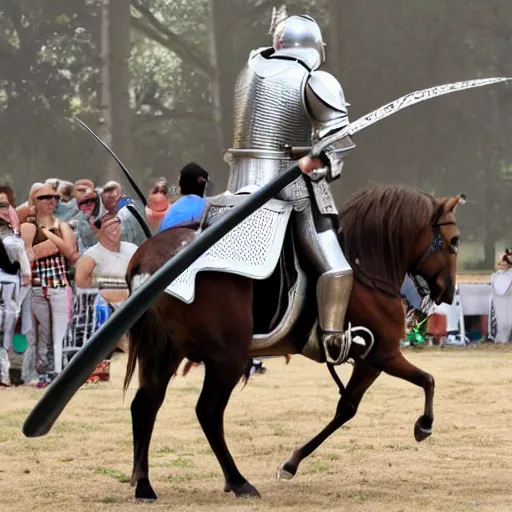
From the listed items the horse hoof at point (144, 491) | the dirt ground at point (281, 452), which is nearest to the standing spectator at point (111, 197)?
the dirt ground at point (281, 452)

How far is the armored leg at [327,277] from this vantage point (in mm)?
7453

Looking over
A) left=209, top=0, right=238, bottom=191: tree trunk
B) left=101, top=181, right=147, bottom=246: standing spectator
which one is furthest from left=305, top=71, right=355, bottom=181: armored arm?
left=209, top=0, right=238, bottom=191: tree trunk

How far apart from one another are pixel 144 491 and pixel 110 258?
531cm

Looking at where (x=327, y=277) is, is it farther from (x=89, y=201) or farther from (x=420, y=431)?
(x=89, y=201)

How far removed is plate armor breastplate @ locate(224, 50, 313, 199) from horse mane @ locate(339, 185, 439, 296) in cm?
61

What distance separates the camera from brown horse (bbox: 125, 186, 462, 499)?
7.09 meters

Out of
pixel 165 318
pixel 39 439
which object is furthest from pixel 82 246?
pixel 165 318

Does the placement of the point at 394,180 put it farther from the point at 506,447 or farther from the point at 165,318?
the point at 165,318

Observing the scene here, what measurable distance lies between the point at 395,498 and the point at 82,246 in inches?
Result: 276

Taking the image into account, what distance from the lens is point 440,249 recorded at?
8195 mm

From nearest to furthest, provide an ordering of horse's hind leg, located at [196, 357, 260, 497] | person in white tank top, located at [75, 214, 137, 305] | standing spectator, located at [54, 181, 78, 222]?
1. horse's hind leg, located at [196, 357, 260, 497]
2. person in white tank top, located at [75, 214, 137, 305]
3. standing spectator, located at [54, 181, 78, 222]

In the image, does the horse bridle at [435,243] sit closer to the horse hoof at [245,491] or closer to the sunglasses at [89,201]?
the horse hoof at [245,491]

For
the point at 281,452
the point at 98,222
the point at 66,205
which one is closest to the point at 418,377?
the point at 281,452

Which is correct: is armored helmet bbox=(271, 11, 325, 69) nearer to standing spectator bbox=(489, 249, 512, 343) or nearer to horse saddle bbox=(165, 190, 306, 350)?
horse saddle bbox=(165, 190, 306, 350)
